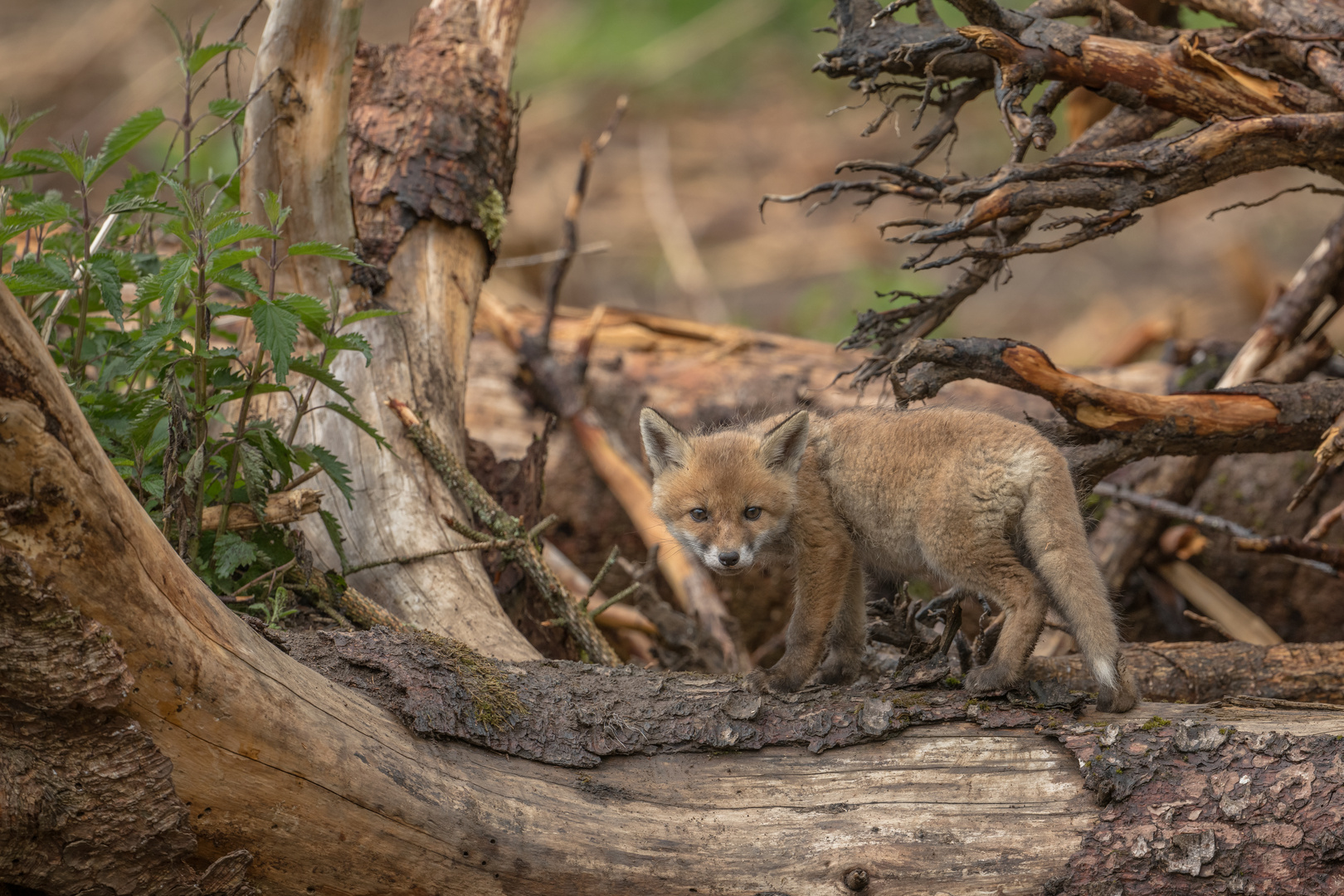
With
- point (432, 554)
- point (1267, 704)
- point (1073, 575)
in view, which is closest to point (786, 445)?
point (1073, 575)

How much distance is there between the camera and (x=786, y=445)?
3887mm

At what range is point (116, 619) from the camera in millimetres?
2160

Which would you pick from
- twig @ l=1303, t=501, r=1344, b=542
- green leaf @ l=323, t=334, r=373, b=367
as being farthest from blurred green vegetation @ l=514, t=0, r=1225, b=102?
green leaf @ l=323, t=334, r=373, b=367

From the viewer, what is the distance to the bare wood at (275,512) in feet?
11.0

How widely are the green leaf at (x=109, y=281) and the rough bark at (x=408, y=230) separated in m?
0.69

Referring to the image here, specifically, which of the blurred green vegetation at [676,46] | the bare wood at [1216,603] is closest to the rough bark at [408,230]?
the bare wood at [1216,603]

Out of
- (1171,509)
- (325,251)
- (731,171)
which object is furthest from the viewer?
(731,171)

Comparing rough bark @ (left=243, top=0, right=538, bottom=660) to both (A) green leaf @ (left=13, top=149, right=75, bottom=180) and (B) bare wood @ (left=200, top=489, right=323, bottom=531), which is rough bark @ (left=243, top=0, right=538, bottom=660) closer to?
(B) bare wood @ (left=200, top=489, right=323, bottom=531)

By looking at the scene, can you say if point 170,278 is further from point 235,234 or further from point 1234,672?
point 1234,672

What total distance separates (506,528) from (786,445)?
126cm

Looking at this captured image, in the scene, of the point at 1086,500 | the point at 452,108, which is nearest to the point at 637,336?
the point at 452,108

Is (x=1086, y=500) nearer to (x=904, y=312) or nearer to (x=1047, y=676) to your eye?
(x=1047, y=676)

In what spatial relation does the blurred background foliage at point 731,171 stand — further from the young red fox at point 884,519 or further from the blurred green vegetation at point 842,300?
the young red fox at point 884,519

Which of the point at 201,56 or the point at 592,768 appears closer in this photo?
the point at 592,768
